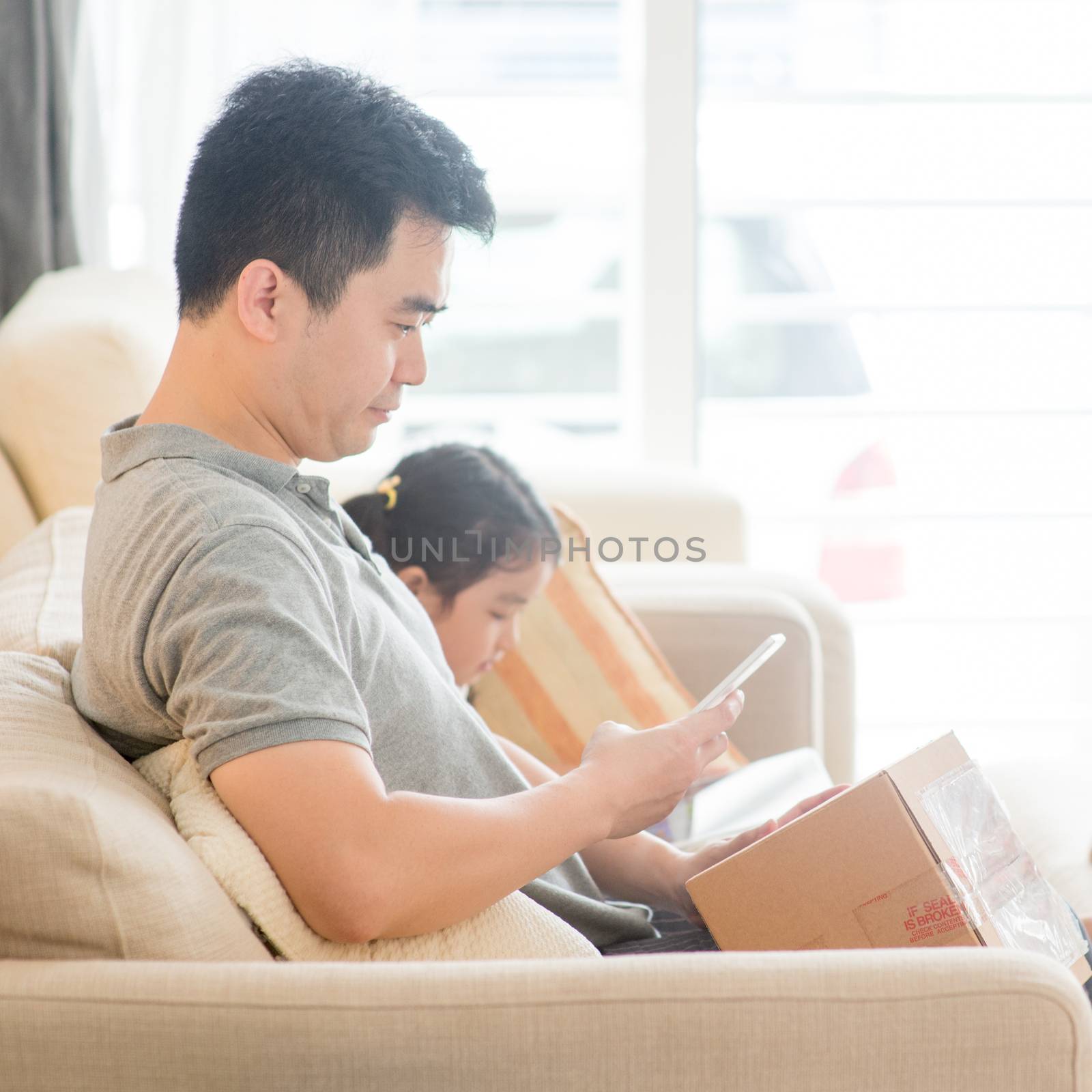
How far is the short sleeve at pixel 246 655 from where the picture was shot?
738 mm

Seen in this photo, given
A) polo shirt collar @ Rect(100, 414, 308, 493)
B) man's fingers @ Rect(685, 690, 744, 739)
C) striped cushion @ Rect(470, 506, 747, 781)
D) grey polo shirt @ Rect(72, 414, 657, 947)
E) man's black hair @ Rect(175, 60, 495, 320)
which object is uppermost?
man's black hair @ Rect(175, 60, 495, 320)

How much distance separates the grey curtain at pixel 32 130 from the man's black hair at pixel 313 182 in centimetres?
164

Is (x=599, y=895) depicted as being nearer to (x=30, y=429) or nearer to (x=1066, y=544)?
(x=30, y=429)

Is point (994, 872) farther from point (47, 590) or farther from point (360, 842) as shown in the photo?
point (47, 590)

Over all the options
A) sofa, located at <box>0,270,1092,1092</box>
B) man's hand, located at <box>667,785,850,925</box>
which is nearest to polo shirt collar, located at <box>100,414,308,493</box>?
sofa, located at <box>0,270,1092,1092</box>

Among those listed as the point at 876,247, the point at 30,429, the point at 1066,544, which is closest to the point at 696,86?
the point at 876,247

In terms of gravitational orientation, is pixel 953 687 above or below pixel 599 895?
below

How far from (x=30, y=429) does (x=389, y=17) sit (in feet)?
4.28

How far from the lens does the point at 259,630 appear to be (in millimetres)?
750

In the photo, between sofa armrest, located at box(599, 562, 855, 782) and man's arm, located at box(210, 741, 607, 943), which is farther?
sofa armrest, located at box(599, 562, 855, 782)

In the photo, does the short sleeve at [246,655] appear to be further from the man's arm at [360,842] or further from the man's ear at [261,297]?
the man's ear at [261,297]

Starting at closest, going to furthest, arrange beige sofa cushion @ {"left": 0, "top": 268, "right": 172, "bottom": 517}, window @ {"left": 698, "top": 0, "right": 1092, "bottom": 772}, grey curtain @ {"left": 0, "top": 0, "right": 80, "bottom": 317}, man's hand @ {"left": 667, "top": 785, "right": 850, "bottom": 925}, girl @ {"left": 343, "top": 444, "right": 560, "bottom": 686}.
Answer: man's hand @ {"left": 667, "top": 785, "right": 850, "bottom": 925} < girl @ {"left": 343, "top": 444, "right": 560, "bottom": 686} < beige sofa cushion @ {"left": 0, "top": 268, "right": 172, "bottom": 517} < grey curtain @ {"left": 0, "top": 0, "right": 80, "bottom": 317} < window @ {"left": 698, "top": 0, "right": 1092, "bottom": 772}

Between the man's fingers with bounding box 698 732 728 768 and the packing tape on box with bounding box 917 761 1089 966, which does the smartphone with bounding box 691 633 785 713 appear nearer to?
the man's fingers with bounding box 698 732 728 768

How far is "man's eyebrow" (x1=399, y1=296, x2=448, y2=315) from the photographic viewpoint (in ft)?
2.99
